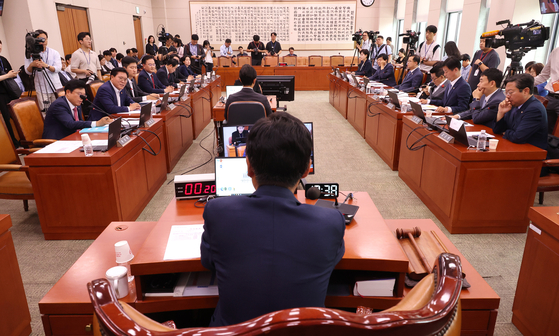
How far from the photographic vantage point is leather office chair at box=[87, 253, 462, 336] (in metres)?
0.56

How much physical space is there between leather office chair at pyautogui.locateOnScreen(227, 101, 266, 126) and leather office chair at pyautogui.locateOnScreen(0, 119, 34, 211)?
172 cm

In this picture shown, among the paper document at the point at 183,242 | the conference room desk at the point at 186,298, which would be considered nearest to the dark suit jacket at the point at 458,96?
the conference room desk at the point at 186,298

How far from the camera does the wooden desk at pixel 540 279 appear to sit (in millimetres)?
1645

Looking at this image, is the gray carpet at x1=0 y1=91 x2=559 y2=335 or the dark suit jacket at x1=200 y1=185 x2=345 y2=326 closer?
the dark suit jacket at x1=200 y1=185 x2=345 y2=326

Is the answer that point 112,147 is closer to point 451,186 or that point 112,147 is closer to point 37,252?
point 37,252

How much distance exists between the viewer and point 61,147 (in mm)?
2754

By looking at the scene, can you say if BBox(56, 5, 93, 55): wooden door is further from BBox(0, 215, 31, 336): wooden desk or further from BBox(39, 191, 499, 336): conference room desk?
BBox(39, 191, 499, 336): conference room desk

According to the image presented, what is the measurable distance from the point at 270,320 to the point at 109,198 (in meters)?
2.45

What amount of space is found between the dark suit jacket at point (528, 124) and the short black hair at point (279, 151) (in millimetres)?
2480

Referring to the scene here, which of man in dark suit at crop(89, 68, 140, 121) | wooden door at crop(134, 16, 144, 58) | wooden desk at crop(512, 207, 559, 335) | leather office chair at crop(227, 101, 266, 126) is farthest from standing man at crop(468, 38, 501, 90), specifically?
wooden door at crop(134, 16, 144, 58)

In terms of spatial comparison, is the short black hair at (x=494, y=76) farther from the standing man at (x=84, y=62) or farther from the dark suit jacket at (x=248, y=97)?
the standing man at (x=84, y=62)

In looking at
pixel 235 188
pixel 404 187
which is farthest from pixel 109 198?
pixel 404 187

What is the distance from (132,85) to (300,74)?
599 centimetres

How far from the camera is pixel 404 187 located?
3750 mm
